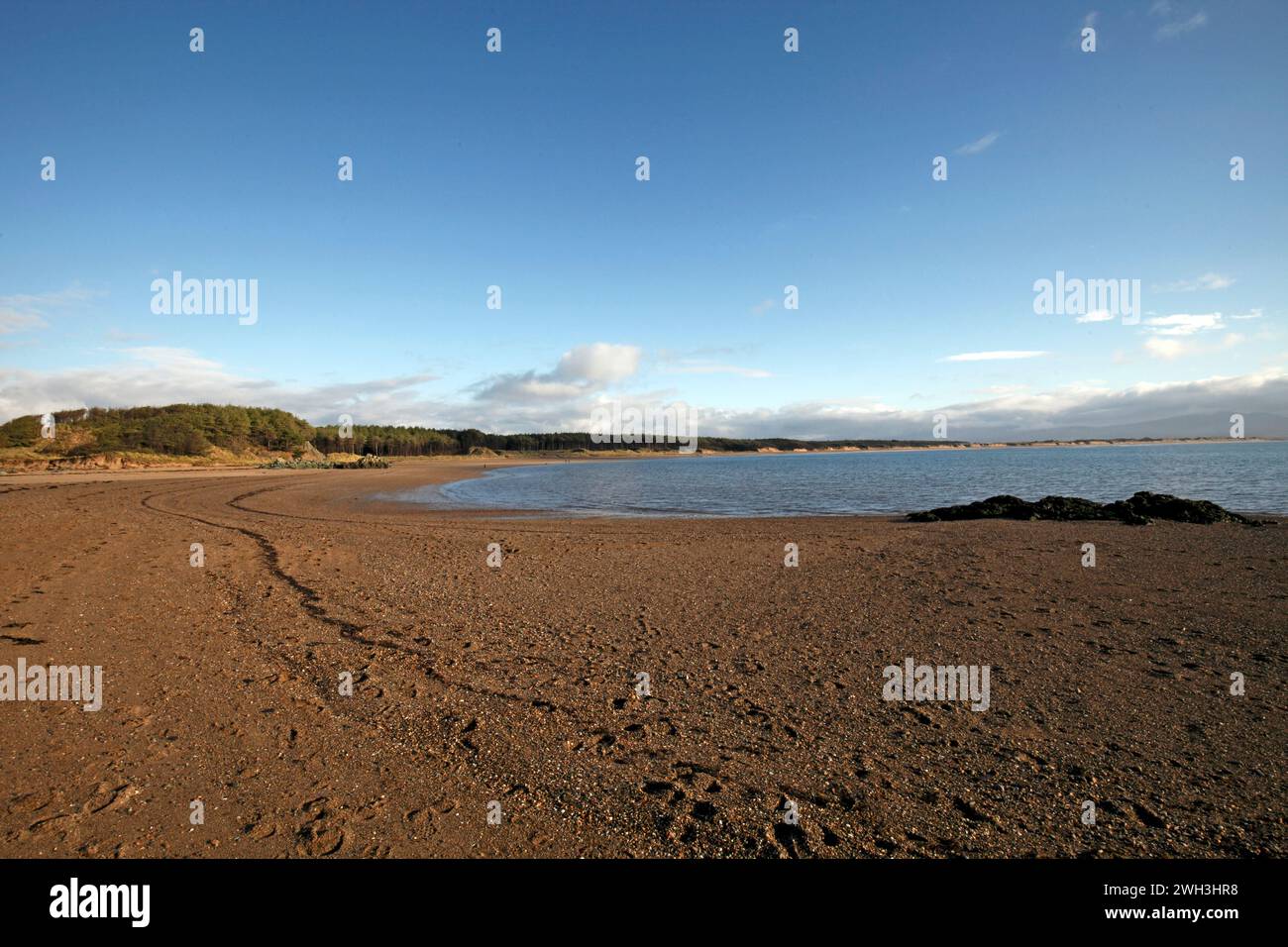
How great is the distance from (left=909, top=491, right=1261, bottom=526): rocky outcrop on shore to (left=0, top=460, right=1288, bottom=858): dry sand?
969cm

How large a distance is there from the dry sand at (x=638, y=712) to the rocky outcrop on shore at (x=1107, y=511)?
969cm

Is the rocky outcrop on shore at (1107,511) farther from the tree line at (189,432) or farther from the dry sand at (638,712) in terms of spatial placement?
the tree line at (189,432)

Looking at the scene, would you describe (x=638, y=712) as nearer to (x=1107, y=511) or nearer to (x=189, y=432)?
(x=1107, y=511)

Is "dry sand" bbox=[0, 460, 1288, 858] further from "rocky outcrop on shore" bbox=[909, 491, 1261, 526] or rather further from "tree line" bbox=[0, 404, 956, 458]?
"tree line" bbox=[0, 404, 956, 458]

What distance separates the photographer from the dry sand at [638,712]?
14.1 ft

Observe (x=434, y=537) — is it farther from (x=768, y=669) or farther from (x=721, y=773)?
(x=721, y=773)

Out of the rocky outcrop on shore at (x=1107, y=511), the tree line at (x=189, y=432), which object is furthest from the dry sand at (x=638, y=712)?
the tree line at (x=189, y=432)

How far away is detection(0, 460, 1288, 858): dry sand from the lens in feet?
14.1

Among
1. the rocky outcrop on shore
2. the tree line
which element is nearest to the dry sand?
the rocky outcrop on shore

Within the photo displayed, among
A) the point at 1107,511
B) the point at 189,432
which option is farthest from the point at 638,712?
the point at 189,432

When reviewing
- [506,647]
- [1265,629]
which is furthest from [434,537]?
[1265,629]
